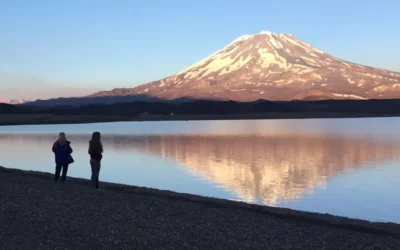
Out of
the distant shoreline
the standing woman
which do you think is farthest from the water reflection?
the distant shoreline

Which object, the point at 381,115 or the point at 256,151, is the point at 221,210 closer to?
the point at 256,151

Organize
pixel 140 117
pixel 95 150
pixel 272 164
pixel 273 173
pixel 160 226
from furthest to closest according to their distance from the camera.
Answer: pixel 140 117
pixel 272 164
pixel 273 173
pixel 95 150
pixel 160 226

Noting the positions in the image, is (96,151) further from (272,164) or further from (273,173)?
(272,164)

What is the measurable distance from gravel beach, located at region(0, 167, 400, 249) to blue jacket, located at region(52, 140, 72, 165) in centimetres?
195

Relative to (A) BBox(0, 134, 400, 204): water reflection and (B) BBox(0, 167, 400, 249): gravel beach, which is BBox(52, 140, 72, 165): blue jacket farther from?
(A) BBox(0, 134, 400, 204): water reflection

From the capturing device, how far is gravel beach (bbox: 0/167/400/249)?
8.44 meters

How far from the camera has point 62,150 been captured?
1513cm

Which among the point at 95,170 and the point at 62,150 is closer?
the point at 95,170

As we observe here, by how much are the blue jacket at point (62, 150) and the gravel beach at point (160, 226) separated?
1.95 m

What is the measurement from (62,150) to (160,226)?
653 cm

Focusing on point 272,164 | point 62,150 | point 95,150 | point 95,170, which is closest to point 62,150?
point 62,150

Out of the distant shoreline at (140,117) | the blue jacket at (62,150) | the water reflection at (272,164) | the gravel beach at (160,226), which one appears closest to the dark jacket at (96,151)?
the blue jacket at (62,150)

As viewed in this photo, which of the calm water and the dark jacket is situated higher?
the dark jacket

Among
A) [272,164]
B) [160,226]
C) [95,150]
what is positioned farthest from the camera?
[272,164]
